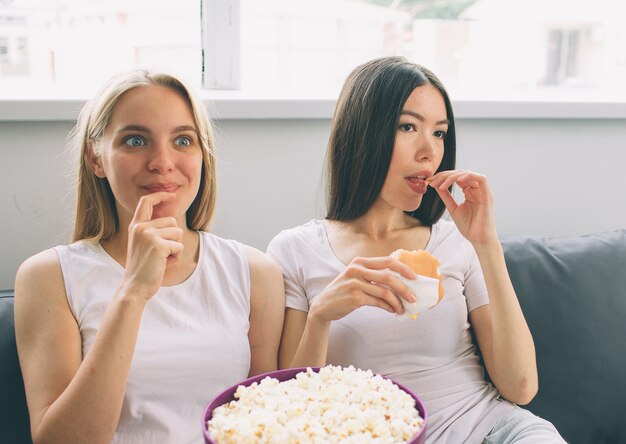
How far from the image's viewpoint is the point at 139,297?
1.24 metres

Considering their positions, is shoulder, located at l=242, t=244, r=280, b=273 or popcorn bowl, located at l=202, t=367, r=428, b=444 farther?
shoulder, located at l=242, t=244, r=280, b=273

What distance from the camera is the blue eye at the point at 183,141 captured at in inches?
57.1

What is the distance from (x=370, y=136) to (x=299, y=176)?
46 centimetres

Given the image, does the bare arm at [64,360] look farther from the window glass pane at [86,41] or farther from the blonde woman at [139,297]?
the window glass pane at [86,41]

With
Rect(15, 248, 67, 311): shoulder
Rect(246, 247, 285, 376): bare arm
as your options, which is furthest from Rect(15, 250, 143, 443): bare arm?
Rect(246, 247, 285, 376): bare arm

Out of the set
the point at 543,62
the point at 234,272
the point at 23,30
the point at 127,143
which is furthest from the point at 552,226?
the point at 23,30

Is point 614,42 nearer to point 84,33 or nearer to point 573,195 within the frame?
point 573,195

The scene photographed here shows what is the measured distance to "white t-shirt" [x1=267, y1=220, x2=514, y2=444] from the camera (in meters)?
1.53

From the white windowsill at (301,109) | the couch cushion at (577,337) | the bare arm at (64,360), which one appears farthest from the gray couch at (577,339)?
the bare arm at (64,360)

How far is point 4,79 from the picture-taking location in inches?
79.8

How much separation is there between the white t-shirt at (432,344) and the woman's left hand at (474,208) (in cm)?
14

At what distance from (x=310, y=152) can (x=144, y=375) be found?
0.89 meters

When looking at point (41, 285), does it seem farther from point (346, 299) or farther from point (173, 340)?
point (346, 299)

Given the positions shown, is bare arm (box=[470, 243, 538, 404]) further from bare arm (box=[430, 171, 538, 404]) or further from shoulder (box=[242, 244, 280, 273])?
shoulder (box=[242, 244, 280, 273])
